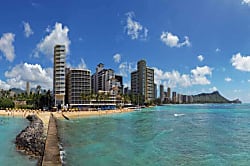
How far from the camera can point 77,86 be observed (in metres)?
130

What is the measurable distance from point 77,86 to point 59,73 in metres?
13.4

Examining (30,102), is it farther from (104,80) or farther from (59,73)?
(104,80)

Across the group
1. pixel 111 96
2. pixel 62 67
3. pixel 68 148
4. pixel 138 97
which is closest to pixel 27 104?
pixel 62 67

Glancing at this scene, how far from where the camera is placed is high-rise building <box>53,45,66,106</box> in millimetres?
→ 120250

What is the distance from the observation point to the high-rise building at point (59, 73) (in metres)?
120

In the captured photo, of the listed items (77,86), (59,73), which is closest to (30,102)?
(77,86)

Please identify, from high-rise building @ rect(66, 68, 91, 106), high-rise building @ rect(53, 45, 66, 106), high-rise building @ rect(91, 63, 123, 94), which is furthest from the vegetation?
high-rise building @ rect(91, 63, 123, 94)

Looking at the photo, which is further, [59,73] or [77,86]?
[77,86]

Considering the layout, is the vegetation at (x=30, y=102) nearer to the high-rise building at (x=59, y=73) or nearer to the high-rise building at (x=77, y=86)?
the high-rise building at (x=59, y=73)

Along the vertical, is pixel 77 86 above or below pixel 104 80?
below

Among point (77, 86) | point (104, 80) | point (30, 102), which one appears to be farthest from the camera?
point (104, 80)

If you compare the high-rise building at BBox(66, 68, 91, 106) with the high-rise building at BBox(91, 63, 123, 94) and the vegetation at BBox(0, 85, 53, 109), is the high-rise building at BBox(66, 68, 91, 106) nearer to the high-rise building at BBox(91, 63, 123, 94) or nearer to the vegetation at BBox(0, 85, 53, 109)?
the vegetation at BBox(0, 85, 53, 109)

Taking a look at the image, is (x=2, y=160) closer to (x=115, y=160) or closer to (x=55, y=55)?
(x=115, y=160)

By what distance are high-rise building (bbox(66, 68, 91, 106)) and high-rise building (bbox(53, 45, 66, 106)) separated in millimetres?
7798
